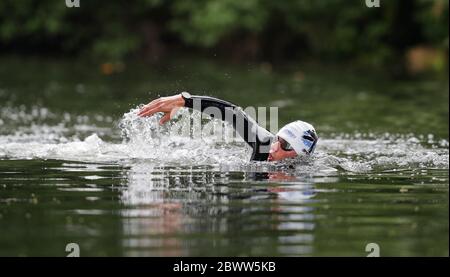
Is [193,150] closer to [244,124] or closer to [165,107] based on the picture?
[244,124]

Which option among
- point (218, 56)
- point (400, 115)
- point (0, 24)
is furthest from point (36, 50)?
point (400, 115)

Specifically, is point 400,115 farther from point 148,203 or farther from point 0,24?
point 0,24

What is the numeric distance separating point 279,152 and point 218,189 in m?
2.39

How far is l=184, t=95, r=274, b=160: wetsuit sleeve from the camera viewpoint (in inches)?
559

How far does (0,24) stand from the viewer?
5431cm

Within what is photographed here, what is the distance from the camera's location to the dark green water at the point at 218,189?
928 centimetres

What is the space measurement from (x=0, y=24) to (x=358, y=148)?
40.4 meters

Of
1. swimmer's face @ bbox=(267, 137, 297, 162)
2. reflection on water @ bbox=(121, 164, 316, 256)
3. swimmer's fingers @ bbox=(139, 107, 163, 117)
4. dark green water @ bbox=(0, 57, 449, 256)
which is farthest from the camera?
swimmer's face @ bbox=(267, 137, 297, 162)

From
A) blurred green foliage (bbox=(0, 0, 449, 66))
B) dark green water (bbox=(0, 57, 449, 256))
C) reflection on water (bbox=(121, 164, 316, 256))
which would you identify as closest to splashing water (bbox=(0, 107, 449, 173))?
dark green water (bbox=(0, 57, 449, 256))

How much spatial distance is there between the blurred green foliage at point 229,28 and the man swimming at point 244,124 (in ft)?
96.5

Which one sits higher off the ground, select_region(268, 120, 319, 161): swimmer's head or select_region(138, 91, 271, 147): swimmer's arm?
select_region(138, 91, 271, 147): swimmer's arm

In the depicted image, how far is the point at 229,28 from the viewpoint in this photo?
49.2 metres

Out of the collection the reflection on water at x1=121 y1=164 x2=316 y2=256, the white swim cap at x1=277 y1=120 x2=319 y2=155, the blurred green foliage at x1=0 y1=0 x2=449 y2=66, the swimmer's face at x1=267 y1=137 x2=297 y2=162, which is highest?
the blurred green foliage at x1=0 y1=0 x2=449 y2=66

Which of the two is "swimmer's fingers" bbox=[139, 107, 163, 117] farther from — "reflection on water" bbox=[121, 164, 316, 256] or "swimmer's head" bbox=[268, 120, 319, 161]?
"swimmer's head" bbox=[268, 120, 319, 161]
